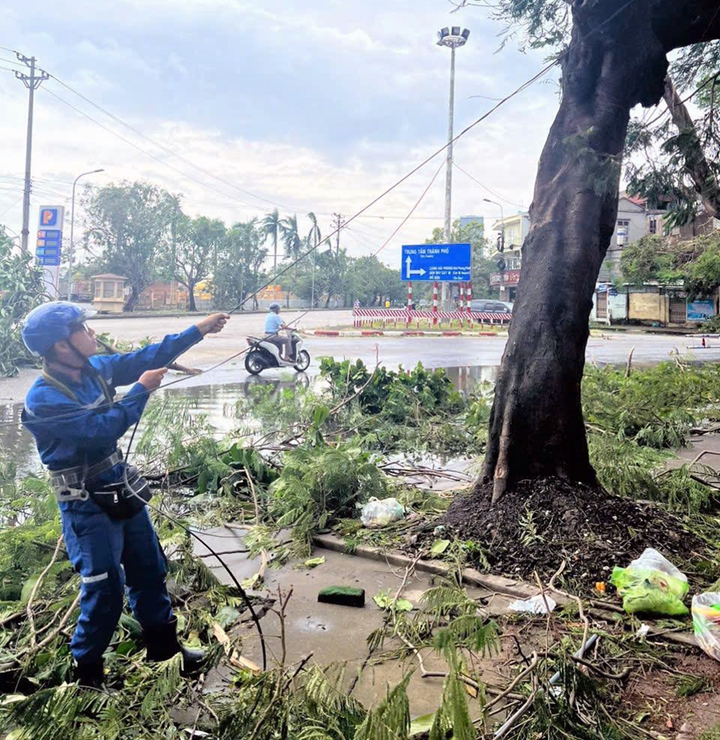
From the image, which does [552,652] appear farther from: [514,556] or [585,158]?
[585,158]

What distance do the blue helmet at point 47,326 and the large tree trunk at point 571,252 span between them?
2.88 m

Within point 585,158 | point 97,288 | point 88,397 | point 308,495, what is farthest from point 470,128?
point 97,288

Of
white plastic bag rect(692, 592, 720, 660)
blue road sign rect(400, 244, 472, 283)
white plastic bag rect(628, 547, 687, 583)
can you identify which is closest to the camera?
white plastic bag rect(692, 592, 720, 660)

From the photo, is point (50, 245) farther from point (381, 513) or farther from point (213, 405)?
point (381, 513)

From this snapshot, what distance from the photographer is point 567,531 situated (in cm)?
387

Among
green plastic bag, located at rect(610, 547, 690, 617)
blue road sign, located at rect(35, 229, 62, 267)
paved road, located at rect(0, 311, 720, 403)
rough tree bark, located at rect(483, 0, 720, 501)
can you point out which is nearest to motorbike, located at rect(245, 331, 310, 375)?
paved road, located at rect(0, 311, 720, 403)

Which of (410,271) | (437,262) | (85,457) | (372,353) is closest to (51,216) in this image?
(372,353)

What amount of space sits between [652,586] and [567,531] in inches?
27.2

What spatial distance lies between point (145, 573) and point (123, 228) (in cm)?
4326

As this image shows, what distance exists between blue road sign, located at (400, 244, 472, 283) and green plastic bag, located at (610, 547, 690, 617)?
88.3 feet

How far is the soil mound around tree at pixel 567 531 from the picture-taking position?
145 inches

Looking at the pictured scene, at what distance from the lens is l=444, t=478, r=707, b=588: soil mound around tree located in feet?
12.1

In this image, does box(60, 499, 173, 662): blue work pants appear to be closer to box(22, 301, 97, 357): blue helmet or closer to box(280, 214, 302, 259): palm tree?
box(22, 301, 97, 357): blue helmet

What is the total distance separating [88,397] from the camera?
2.58 meters
